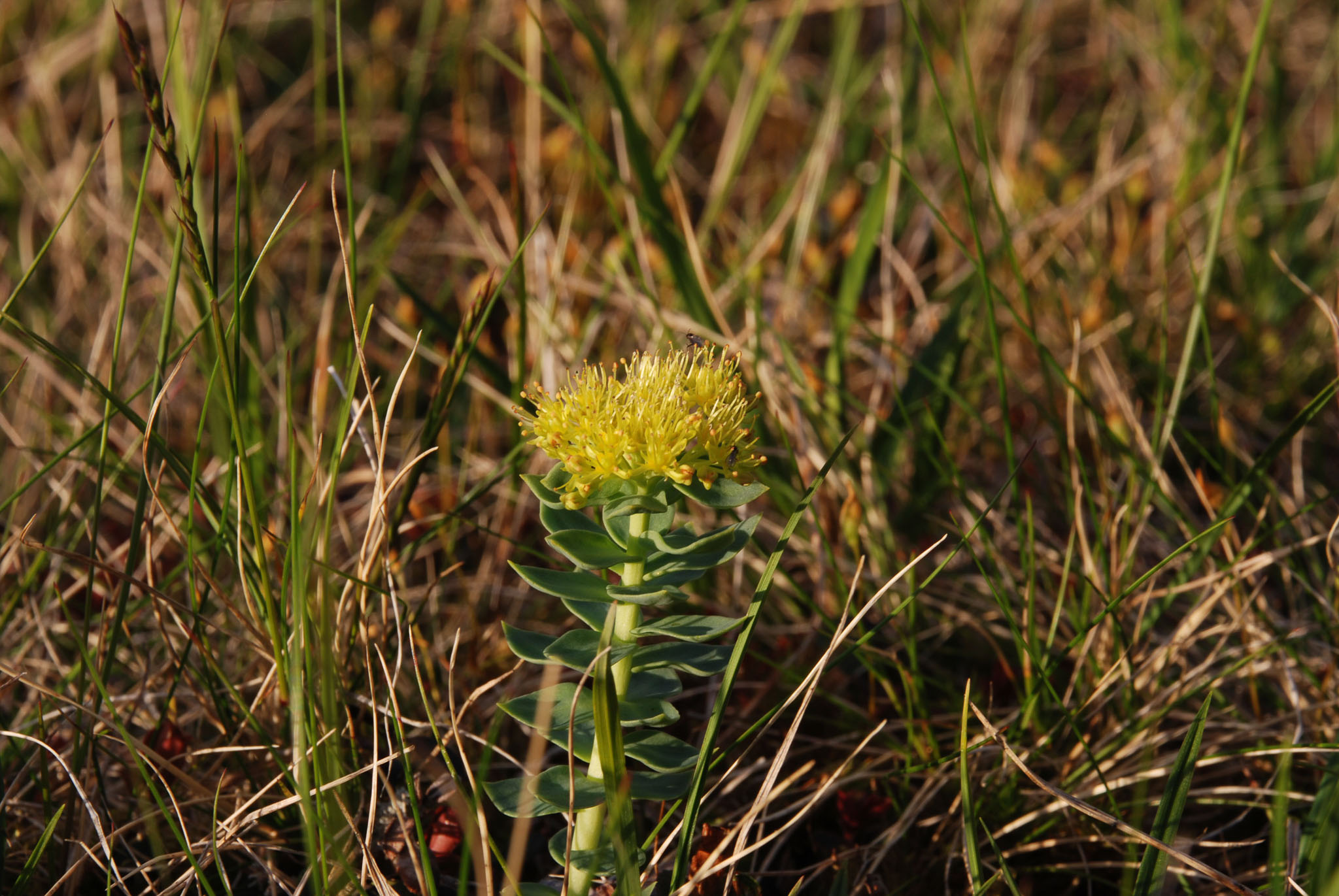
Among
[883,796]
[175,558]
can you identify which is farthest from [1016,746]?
[175,558]

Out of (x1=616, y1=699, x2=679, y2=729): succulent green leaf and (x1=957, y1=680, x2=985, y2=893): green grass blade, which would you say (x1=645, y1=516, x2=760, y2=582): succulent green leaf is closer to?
(x1=616, y1=699, x2=679, y2=729): succulent green leaf

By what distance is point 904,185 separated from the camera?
2.73 m

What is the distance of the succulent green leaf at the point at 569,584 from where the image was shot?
3.79 ft

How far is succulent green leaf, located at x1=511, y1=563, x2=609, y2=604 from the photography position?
3.79 feet

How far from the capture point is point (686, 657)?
1.18 metres

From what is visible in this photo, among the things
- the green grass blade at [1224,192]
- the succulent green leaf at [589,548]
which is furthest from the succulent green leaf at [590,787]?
the green grass blade at [1224,192]

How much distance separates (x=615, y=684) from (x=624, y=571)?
13 cm

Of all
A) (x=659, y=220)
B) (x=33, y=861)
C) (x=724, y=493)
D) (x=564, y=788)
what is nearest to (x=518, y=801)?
(x=564, y=788)

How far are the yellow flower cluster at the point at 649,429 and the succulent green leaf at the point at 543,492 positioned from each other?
29 millimetres

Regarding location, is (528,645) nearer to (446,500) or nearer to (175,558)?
(446,500)

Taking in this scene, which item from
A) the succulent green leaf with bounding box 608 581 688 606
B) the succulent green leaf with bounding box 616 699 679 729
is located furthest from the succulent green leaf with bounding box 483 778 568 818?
the succulent green leaf with bounding box 608 581 688 606

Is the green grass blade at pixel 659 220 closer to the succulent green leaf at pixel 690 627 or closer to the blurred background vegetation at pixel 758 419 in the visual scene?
the blurred background vegetation at pixel 758 419

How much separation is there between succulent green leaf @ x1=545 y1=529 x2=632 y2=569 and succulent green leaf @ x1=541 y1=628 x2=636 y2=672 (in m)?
0.09

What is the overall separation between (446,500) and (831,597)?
0.78 meters
